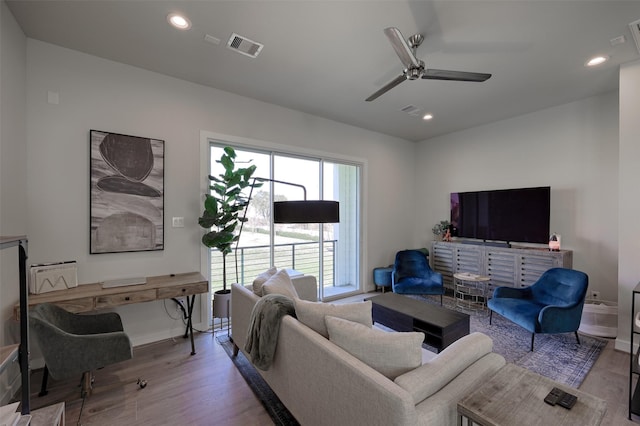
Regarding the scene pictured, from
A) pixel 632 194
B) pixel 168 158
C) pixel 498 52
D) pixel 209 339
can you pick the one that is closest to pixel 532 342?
pixel 632 194

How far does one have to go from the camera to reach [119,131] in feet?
9.47

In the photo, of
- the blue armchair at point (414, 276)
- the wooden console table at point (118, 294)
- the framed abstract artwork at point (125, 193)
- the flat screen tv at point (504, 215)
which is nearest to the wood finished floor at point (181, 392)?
the wooden console table at point (118, 294)

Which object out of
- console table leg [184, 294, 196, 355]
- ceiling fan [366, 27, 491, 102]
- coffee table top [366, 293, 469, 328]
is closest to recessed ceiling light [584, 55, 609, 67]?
ceiling fan [366, 27, 491, 102]

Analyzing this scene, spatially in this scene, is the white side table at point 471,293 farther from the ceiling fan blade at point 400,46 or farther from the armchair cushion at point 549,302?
the ceiling fan blade at point 400,46

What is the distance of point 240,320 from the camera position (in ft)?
8.55

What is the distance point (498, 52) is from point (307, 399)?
344 cm

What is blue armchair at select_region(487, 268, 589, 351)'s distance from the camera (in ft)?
9.13

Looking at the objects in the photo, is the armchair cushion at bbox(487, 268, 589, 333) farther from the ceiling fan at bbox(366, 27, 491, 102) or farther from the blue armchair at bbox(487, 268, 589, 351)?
the ceiling fan at bbox(366, 27, 491, 102)

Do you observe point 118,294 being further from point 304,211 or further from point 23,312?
point 304,211

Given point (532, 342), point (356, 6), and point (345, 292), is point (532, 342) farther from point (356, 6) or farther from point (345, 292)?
point (356, 6)

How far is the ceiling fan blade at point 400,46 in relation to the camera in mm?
1795

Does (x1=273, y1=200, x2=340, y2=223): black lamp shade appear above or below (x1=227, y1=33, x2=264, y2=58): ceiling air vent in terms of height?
below

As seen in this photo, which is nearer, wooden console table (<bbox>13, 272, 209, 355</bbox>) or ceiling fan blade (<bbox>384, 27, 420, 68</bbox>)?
ceiling fan blade (<bbox>384, 27, 420, 68</bbox>)

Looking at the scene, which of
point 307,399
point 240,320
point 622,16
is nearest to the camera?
point 307,399
